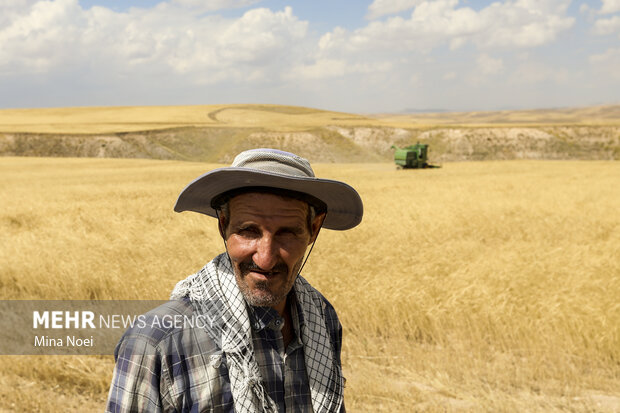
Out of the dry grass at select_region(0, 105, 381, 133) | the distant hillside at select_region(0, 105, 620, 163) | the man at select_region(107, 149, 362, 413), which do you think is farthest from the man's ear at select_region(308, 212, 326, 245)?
the dry grass at select_region(0, 105, 381, 133)

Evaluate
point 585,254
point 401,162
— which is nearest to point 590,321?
point 585,254

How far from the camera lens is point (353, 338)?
637cm

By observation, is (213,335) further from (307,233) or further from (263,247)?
(307,233)

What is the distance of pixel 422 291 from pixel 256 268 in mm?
5380

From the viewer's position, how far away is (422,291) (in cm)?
704

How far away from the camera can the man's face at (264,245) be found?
6.68 feet

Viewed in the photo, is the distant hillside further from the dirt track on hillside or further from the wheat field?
the wheat field

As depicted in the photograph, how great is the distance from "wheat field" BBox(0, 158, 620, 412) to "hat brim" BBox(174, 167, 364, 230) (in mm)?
3081

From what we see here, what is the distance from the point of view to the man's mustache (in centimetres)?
204

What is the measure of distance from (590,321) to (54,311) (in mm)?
6960

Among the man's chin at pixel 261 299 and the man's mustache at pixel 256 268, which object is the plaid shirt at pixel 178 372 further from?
the man's mustache at pixel 256 268

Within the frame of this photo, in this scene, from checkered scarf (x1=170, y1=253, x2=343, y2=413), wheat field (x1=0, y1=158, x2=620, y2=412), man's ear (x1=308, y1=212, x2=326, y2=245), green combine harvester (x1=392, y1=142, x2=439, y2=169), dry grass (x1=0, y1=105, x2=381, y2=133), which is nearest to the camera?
checkered scarf (x1=170, y1=253, x2=343, y2=413)

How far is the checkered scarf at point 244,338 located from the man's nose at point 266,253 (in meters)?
0.15

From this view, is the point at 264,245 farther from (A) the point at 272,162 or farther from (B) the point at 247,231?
(A) the point at 272,162
